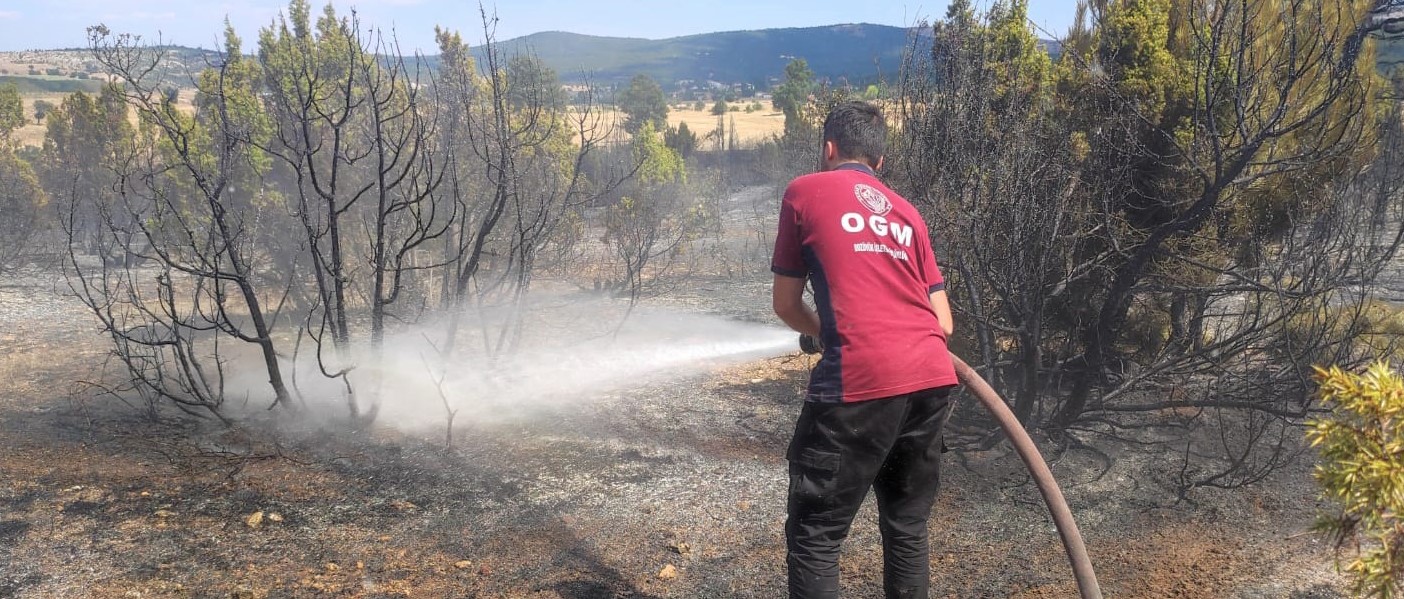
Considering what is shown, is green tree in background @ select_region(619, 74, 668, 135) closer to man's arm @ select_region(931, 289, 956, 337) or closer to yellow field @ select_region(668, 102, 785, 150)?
Result: yellow field @ select_region(668, 102, 785, 150)

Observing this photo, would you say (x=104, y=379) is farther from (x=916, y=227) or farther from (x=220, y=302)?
(x=916, y=227)

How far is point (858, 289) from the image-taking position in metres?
2.54

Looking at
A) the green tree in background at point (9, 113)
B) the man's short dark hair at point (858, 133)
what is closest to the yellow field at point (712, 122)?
the green tree in background at point (9, 113)

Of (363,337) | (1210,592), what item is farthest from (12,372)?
(1210,592)

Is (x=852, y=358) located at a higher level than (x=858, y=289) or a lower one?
lower

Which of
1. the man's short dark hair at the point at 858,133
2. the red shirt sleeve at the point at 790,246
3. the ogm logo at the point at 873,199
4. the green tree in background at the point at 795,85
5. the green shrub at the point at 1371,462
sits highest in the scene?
the green tree in background at the point at 795,85

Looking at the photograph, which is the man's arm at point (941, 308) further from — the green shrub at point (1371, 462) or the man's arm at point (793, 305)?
the green shrub at point (1371, 462)

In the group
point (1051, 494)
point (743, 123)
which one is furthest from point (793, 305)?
point (743, 123)

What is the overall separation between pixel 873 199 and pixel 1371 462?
1.43m

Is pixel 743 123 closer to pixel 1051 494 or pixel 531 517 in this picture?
pixel 531 517

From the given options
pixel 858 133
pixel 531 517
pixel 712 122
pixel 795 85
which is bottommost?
pixel 531 517

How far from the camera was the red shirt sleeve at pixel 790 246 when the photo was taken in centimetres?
257

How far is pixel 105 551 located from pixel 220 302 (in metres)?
1.94

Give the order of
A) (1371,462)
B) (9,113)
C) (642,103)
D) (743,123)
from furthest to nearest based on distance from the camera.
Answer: (743,123) → (642,103) → (9,113) → (1371,462)
